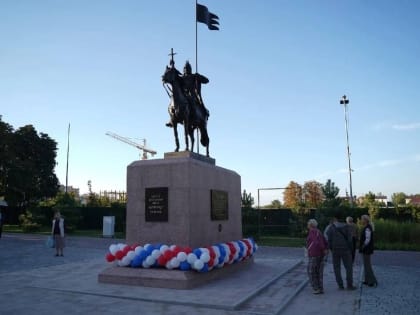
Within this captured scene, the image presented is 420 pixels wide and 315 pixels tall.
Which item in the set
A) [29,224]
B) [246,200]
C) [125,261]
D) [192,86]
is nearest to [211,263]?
[125,261]

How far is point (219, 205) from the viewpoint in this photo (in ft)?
37.7

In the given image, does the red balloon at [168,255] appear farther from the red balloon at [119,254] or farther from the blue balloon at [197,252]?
the red balloon at [119,254]

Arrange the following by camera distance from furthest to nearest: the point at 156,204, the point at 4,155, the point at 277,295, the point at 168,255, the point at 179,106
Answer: the point at 4,155 → the point at 179,106 → the point at 156,204 → the point at 168,255 → the point at 277,295

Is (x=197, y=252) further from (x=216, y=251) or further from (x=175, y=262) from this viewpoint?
(x=216, y=251)

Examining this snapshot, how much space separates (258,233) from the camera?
24547 mm

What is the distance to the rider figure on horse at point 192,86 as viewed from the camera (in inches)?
461

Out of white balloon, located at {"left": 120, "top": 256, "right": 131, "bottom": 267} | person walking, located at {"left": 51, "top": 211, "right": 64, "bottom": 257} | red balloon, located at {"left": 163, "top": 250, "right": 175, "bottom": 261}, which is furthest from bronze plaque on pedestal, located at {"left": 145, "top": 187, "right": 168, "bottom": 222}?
person walking, located at {"left": 51, "top": 211, "right": 64, "bottom": 257}

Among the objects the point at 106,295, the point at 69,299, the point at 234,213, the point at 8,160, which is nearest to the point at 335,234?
the point at 234,213

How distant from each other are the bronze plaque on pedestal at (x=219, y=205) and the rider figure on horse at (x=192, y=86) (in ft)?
8.18

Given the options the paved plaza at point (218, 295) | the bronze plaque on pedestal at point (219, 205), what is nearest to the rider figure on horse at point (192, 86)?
the bronze plaque on pedestal at point (219, 205)

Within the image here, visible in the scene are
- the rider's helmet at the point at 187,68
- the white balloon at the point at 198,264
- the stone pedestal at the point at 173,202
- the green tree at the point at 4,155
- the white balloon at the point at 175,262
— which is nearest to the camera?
the white balloon at the point at 198,264

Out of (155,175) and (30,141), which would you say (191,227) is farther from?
(30,141)

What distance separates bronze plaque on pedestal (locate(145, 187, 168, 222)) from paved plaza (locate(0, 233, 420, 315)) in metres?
1.81

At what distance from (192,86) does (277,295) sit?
650 centimetres
